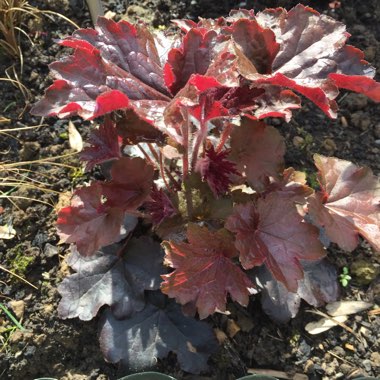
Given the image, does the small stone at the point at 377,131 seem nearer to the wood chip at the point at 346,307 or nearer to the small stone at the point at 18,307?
the wood chip at the point at 346,307

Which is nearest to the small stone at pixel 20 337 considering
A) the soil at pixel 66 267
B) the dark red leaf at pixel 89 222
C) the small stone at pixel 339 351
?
the soil at pixel 66 267

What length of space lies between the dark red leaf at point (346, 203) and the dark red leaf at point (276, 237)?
4.6 inches

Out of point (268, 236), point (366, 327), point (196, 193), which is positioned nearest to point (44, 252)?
point (196, 193)

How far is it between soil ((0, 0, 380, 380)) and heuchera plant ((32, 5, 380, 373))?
0.30 ft

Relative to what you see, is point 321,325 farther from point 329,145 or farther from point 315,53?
point 315,53

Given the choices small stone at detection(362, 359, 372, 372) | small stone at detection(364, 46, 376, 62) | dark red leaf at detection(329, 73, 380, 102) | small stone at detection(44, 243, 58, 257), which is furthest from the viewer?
small stone at detection(364, 46, 376, 62)

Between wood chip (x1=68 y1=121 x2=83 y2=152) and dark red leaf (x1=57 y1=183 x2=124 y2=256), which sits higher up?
dark red leaf (x1=57 y1=183 x2=124 y2=256)

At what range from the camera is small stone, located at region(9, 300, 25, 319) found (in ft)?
5.05

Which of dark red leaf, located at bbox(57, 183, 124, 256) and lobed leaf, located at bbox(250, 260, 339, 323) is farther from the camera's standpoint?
lobed leaf, located at bbox(250, 260, 339, 323)

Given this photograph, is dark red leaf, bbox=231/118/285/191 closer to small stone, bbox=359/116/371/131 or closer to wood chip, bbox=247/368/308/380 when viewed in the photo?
wood chip, bbox=247/368/308/380

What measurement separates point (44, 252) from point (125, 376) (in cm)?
47

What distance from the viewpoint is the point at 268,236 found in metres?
1.23

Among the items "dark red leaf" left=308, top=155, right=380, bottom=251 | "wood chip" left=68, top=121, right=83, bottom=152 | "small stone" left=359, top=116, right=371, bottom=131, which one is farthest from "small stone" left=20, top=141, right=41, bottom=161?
"small stone" left=359, top=116, right=371, bottom=131

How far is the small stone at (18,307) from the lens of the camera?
1540 mm
